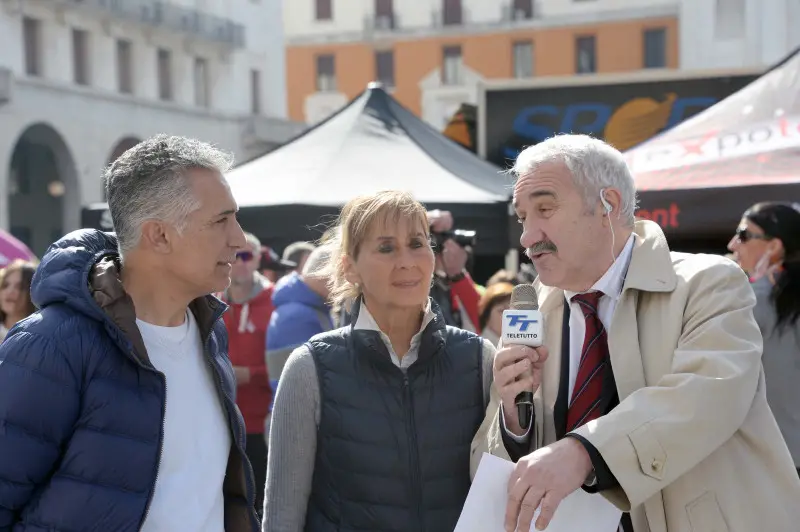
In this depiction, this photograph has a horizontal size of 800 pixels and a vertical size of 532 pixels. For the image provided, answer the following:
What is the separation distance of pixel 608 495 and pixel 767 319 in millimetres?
2589

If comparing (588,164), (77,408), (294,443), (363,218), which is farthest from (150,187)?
(588,164)

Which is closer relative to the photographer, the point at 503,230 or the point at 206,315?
the point at 206,315

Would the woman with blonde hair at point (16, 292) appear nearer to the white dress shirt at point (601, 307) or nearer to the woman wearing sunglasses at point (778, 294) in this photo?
the woman wearing sunglasses at point (778, 294)

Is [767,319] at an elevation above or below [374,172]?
below

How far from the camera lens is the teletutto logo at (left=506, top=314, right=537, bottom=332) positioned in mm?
2156

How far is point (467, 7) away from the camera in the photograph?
4472cm

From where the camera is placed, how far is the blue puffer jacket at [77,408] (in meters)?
2.03

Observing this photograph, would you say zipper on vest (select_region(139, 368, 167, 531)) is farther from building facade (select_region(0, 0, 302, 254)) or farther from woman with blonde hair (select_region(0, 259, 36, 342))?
building facade (select_region(0, 0, 302, 254))

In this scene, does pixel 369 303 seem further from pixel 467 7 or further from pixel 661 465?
pixel 467 7

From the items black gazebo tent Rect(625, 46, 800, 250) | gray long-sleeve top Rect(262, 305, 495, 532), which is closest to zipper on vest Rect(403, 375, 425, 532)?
gray long-sleeve top Rect(262, 305, 495, 532)

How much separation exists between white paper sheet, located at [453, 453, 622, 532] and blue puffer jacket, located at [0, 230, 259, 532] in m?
0.73

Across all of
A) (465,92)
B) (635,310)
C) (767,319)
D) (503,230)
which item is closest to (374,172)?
(503,230)

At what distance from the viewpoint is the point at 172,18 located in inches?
1277

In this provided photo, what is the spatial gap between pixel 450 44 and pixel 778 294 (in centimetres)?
4189
